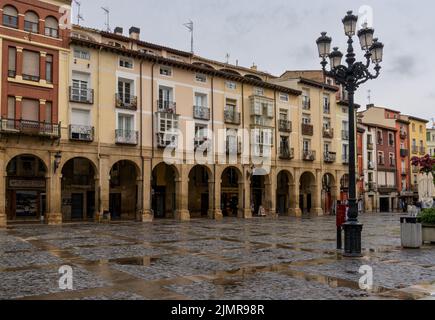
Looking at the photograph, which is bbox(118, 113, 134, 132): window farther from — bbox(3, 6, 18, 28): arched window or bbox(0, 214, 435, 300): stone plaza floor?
bbox(0, 214, 435, 300): stone plaza floor

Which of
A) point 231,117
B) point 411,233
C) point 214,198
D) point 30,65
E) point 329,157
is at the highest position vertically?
point 30,65

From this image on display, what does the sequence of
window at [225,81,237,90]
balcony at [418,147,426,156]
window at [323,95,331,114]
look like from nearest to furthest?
1. window at [225,81,237,90]
2. window at [323,95,331,114]
3. balcony at [418,147,426,156]

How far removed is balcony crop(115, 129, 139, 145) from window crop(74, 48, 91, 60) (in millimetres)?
5413

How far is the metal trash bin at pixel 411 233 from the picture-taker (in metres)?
15.3

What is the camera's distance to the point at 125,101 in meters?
32.7

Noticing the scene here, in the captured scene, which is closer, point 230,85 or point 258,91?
point 230,85

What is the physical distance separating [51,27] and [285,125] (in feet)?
75.0

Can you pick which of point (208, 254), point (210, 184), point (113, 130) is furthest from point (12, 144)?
point (208, 254)

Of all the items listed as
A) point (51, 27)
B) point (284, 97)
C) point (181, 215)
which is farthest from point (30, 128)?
point (284, 97)

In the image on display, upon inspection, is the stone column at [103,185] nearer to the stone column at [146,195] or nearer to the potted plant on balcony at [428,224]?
the stone column at [146,195]

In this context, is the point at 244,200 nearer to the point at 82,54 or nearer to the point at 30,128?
the point at 82,54

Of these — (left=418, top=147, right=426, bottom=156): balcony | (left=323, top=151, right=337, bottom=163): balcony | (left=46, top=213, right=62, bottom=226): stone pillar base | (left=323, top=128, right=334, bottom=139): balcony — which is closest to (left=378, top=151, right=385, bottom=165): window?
(left=418, top=147, right=426, bottom=156): balcony

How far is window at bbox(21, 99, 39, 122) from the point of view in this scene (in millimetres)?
27938

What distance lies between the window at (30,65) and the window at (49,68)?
558 mm
